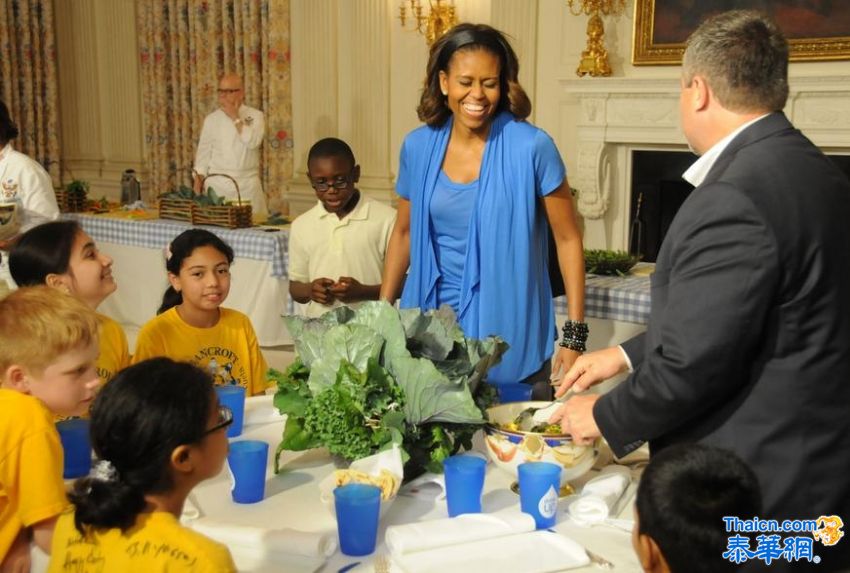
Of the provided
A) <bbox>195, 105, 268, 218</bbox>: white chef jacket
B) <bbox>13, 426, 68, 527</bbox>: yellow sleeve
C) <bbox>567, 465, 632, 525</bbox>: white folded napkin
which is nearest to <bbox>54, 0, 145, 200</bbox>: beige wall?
<bbox>195, 105, 268, 218</bbox>: white chef jacket

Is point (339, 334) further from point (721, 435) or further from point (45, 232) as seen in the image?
point (45, 232)

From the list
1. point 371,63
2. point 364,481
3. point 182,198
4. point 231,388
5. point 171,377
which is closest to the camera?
point 171,377

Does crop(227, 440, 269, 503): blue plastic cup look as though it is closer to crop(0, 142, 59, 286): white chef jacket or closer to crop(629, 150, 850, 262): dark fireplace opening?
crop(0, 142, 59, 286): white chef jacket

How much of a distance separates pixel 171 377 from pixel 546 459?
696 mm

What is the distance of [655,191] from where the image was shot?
6.38m

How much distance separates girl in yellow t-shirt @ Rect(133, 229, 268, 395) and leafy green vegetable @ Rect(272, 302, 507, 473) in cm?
86

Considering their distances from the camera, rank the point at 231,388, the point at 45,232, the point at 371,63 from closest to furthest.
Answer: the point at 231,388, the point at 45,232, the point at 371,63

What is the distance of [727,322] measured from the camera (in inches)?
51.5

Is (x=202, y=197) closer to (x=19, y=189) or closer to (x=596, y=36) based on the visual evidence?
(x=19, y=189)

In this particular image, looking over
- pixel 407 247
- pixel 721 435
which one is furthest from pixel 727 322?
pixel 407 247

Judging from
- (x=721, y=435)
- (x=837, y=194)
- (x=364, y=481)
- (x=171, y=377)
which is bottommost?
(x=364, y=481)

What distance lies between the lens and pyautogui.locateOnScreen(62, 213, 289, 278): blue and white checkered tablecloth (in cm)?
472

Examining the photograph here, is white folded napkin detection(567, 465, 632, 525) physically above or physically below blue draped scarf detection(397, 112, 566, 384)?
below

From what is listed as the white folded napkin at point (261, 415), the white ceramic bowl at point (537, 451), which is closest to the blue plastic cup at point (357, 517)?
the white ceramic bowl at point (537, 451)
